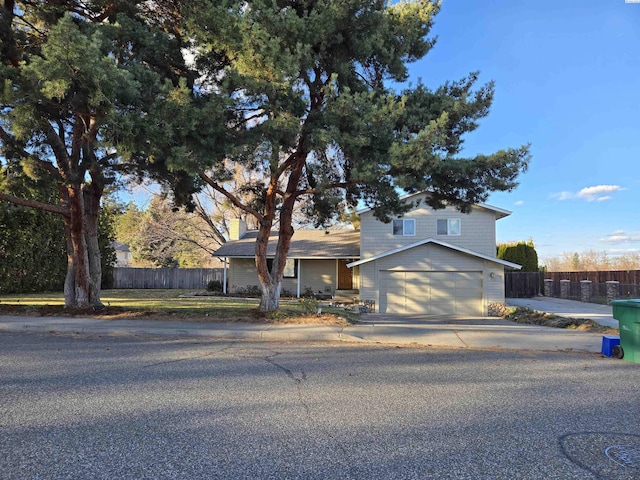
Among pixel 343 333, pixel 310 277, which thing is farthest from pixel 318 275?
pixel 343 333

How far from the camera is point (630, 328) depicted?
852 cm

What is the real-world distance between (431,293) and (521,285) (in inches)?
526

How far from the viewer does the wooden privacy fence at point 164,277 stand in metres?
34.9

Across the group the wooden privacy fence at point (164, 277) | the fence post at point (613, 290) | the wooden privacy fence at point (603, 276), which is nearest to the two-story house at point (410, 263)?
the wooden privacy fence at point (164, 277)

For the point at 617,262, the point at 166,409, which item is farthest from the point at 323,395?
the point at 617,262

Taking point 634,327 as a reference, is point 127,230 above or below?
above

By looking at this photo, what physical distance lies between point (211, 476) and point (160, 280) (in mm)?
33857

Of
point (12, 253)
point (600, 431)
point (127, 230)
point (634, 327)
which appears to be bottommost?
point (600, 431)

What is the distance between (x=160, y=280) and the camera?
116 ft

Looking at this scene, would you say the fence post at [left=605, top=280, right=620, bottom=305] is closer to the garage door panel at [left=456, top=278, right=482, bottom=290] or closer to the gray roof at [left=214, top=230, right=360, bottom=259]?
the garage door panel at [left=456, top=278, right=482, bottom=290]

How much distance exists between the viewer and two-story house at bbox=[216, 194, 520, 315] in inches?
862

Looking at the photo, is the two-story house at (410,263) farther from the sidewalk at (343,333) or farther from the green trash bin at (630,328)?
the green trash bin at (630,328)

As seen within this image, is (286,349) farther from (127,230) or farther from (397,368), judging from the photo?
(127,230)

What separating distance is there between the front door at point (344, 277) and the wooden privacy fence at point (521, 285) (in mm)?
11766
